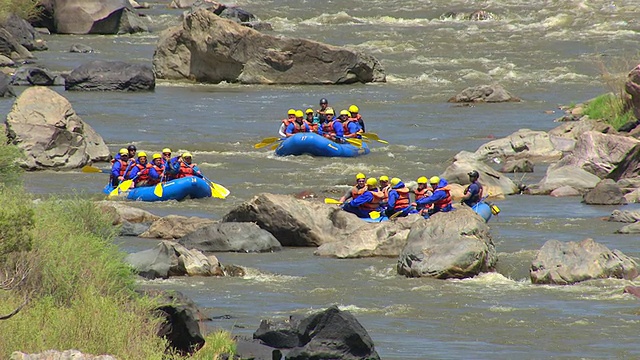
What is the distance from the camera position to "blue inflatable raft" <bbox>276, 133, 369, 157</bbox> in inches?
1320

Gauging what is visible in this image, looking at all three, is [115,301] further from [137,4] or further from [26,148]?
[137,4]

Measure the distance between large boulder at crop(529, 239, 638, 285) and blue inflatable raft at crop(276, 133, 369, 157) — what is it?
14402mm

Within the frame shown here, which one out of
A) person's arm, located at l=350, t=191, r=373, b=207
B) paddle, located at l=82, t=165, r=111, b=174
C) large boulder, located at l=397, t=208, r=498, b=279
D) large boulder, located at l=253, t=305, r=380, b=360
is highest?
large boulder, located at l=253, t=305, r=380, b=360

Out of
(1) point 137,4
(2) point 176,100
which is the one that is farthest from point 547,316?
(1) point 137,4

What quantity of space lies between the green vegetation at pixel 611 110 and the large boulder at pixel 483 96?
229 inches

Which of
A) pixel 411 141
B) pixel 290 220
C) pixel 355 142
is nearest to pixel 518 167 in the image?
pixel 355 142

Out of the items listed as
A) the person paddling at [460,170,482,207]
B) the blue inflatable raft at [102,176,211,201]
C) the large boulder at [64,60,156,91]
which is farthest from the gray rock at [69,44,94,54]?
the person paddling at [460,170,482,207]

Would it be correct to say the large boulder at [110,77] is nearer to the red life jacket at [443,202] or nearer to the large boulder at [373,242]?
the red life jacket at [443,202]

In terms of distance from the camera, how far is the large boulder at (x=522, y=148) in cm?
3259

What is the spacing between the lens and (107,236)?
17.0m

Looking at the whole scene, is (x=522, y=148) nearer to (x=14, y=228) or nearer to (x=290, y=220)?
(x=290, y=220)

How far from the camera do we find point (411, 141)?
118 feet

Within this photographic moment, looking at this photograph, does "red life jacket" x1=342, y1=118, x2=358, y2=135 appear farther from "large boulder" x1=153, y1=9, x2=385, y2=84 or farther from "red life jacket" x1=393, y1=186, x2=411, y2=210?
"large boulder" x1=153, y1=9, x2=385, y2=84

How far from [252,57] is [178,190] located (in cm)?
1993
